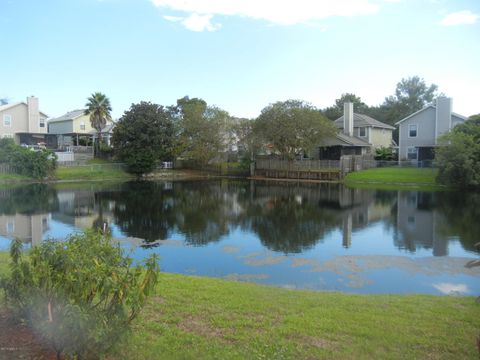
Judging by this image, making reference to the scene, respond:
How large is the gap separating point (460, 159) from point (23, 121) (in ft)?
194

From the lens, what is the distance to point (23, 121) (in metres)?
65.4

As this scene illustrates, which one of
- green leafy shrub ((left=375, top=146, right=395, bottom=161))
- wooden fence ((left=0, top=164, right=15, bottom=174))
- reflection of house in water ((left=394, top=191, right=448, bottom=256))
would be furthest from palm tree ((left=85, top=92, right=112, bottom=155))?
reflection of house in water ((left=394, top=191, right=448, bottom=256))

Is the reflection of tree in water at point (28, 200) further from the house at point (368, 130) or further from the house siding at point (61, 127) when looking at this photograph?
the house at point (368, 130)

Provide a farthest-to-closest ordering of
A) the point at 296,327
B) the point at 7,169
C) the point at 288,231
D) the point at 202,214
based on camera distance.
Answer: the point at 7,169, the point at 202,214, the point at 288,231, the point at 296,327

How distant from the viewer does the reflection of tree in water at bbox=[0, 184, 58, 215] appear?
30303 mm

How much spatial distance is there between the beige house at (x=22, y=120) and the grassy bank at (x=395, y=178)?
1842 inches

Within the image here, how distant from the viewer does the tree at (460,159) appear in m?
40.5

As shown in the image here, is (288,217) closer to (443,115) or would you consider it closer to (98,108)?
(443,115)

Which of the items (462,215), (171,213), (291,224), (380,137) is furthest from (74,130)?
(462,215)

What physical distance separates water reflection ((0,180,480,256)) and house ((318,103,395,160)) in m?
16.2

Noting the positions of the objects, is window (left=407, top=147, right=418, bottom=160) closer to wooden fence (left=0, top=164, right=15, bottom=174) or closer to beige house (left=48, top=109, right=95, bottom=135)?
beige house (left=48, top=109, right=95, bottom=135)

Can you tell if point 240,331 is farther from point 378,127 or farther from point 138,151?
point 378,127

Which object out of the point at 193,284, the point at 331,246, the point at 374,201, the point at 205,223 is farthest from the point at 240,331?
the point at 374,201

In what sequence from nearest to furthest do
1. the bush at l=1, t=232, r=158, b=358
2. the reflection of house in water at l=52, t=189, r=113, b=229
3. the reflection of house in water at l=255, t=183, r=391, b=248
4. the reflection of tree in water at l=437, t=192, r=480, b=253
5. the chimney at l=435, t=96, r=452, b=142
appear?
1. the bush at l=1, t=232, r=158, b=358
2. the reflection of tree in water at l=437, t=192, r=480, b=253
3. the reflection of house in water at l=255, t=183, r=391, b=248
4. the reflection of house in water at l=52, t=189, r=113, b=229
5. the chimney at l=435, t=96, r=452, b=142
